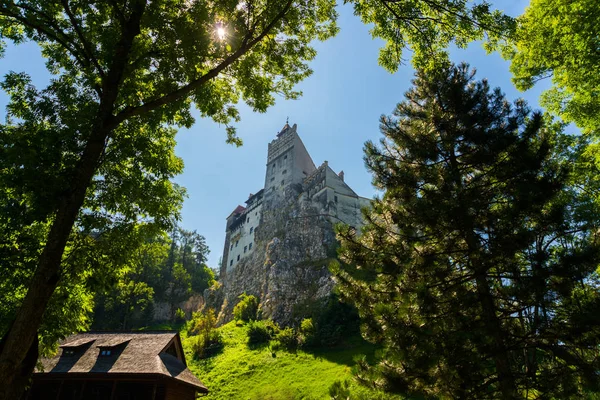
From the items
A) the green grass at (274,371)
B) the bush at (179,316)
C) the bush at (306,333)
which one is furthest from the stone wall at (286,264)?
the green grass at (274,371)

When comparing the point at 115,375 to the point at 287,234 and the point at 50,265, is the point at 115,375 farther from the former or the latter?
the point at 287,234

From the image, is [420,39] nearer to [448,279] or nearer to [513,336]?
[448,279]

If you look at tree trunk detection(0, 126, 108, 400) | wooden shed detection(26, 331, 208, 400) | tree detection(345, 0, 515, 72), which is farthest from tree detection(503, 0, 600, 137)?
wooden shed detection(26, 331, 208, 400)

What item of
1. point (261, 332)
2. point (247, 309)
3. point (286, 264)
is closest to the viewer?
point (261, 332)

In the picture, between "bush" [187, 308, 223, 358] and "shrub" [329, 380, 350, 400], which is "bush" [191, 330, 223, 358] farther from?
"shrub" [329, 380, 350, 400]

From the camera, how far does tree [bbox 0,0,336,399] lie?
8.88m

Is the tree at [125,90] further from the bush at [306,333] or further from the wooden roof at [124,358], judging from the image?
the bush at [306,333]

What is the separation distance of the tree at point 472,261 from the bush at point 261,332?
3126 cm

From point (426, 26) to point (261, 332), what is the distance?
35801mm

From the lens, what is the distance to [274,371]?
29859mm

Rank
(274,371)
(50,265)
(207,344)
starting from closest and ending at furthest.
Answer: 1. (50,265)
2. (274,371)
3. (207,344)

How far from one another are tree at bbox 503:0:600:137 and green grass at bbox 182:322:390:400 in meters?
19.0

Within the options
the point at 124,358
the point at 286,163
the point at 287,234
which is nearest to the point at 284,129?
the point at 286,163

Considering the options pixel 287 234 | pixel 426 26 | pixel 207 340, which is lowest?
pixel 207 340
